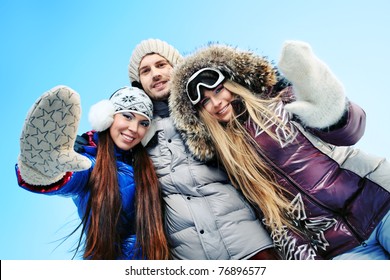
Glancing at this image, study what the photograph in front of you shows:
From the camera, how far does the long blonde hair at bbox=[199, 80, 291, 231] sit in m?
1.47

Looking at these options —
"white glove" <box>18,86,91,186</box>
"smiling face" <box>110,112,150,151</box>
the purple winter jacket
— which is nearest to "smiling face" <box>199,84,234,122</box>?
the purple winter jacket

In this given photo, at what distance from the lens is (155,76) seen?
1.74m

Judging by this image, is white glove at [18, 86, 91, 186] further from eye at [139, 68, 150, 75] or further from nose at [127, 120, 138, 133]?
eye at [139, 68, 150, 75]

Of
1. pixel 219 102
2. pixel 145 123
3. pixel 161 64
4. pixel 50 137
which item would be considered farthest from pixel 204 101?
pixel 50 137

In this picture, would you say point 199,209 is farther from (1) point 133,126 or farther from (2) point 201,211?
(1) point 133,126

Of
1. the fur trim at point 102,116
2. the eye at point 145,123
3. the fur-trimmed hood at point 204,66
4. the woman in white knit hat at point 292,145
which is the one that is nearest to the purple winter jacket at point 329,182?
the woman in white knit hat at point 292,145

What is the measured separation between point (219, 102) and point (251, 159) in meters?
0.25

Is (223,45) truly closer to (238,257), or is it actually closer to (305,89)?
(305,89)

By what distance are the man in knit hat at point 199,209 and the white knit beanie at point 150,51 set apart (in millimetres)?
318

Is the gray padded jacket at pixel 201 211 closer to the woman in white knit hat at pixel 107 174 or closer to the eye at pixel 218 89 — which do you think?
the woman in white knit hat at pixel 107 174

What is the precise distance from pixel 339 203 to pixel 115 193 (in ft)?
2.68

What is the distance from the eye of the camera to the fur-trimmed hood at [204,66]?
1.52 meters

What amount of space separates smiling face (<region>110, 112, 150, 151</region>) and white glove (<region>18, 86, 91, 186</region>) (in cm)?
28
